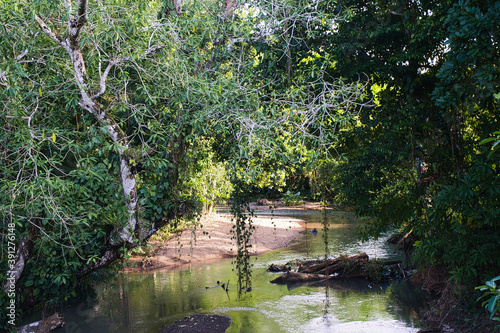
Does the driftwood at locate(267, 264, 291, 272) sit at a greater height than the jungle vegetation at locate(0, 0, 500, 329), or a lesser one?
lesser

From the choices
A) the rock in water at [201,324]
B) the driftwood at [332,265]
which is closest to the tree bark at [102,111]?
the rock in water at [201,324]

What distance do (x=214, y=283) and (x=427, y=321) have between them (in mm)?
6401

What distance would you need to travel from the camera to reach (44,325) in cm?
819

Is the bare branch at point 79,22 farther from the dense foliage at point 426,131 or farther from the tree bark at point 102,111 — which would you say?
the dense foliage at point 426,131

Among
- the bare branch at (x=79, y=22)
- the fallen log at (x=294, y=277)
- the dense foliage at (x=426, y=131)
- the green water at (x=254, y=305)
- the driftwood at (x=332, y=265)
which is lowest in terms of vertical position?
the green water at (x=254, y=305)

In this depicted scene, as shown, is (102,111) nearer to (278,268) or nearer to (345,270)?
(278,268)

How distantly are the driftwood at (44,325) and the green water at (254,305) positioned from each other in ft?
1.81

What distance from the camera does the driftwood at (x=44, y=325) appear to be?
25.4 feet

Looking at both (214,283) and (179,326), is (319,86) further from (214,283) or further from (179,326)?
(214,283)

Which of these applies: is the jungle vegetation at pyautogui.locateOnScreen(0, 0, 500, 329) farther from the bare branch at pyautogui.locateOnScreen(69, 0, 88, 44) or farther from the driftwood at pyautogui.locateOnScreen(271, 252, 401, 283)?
the driftwood at pyautogui.locateOnScreen(271, 252, 401, 283)

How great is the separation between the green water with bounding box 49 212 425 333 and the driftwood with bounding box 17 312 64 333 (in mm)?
550

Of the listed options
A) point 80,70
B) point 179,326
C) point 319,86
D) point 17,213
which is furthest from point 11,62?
point 179,326

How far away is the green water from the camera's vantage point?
9.02 m

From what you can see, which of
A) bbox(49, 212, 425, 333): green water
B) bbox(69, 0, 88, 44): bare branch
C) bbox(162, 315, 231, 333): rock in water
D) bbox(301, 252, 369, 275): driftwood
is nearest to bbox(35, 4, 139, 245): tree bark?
bbox(69, 0, 88, 44): bare branch
